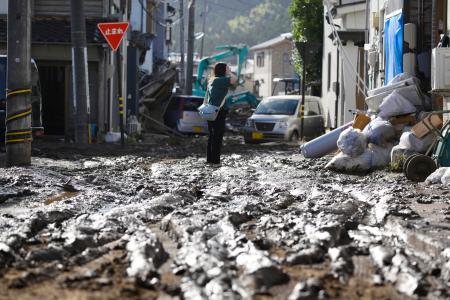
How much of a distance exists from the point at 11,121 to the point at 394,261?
1040 cm

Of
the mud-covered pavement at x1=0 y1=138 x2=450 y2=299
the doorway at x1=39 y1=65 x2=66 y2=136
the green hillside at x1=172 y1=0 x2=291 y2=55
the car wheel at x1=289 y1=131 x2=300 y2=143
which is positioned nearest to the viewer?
the mud-covered pavement at x1=0 y1=138 x2=450 y2=299

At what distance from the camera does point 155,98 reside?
40406 millimetres

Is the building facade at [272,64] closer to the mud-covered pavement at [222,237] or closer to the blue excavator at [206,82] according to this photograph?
the blue excavator at [206,82]

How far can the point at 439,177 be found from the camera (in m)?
12.3

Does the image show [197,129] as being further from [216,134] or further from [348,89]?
[216,134]

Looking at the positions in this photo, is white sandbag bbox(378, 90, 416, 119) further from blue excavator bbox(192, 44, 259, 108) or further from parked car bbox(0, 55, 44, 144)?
blue excavator bbox(192, 44, 259, 108)

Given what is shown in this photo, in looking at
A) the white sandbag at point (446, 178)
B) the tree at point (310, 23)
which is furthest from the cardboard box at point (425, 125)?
the tree at point (310, 23)

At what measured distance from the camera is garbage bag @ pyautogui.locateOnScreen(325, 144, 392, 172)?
1487 cm

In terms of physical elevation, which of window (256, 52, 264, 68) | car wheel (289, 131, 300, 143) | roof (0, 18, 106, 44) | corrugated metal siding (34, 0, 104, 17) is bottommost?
car wheel (289, 131, 300, 143)

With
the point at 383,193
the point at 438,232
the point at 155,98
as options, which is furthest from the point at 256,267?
the point at 155,98

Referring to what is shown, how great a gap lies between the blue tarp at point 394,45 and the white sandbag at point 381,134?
3.44 meters

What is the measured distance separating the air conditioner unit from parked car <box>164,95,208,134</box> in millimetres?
20498

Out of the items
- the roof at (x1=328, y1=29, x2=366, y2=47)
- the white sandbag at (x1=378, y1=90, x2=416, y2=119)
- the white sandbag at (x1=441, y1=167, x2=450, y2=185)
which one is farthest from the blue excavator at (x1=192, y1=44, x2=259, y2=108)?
the white sandbag at (x1=441, y1=167, x2=450, y2=185)

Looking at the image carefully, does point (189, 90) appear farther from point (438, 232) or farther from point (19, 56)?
point (438, 232)
